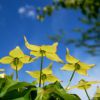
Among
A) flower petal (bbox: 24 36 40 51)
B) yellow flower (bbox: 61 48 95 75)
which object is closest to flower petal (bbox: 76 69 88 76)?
yellow flower (bbox: 61 48 95 75)

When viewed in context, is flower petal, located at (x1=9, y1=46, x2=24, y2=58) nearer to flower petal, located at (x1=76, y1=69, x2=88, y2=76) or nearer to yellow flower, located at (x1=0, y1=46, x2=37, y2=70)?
yellow flower, located at (x1=0, y1=46, x2=37, y2=70)

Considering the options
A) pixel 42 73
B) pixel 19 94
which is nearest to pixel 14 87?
pixel 19 94

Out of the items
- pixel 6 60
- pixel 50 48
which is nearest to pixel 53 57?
pixel 50 48

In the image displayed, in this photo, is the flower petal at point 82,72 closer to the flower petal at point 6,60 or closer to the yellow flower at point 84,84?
the yellow flower at point 84,84

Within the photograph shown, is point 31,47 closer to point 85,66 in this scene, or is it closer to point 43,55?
point 43,55

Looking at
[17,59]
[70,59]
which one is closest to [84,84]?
[70,59]

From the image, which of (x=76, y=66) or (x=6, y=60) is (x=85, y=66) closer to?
(x=76, y=66)
